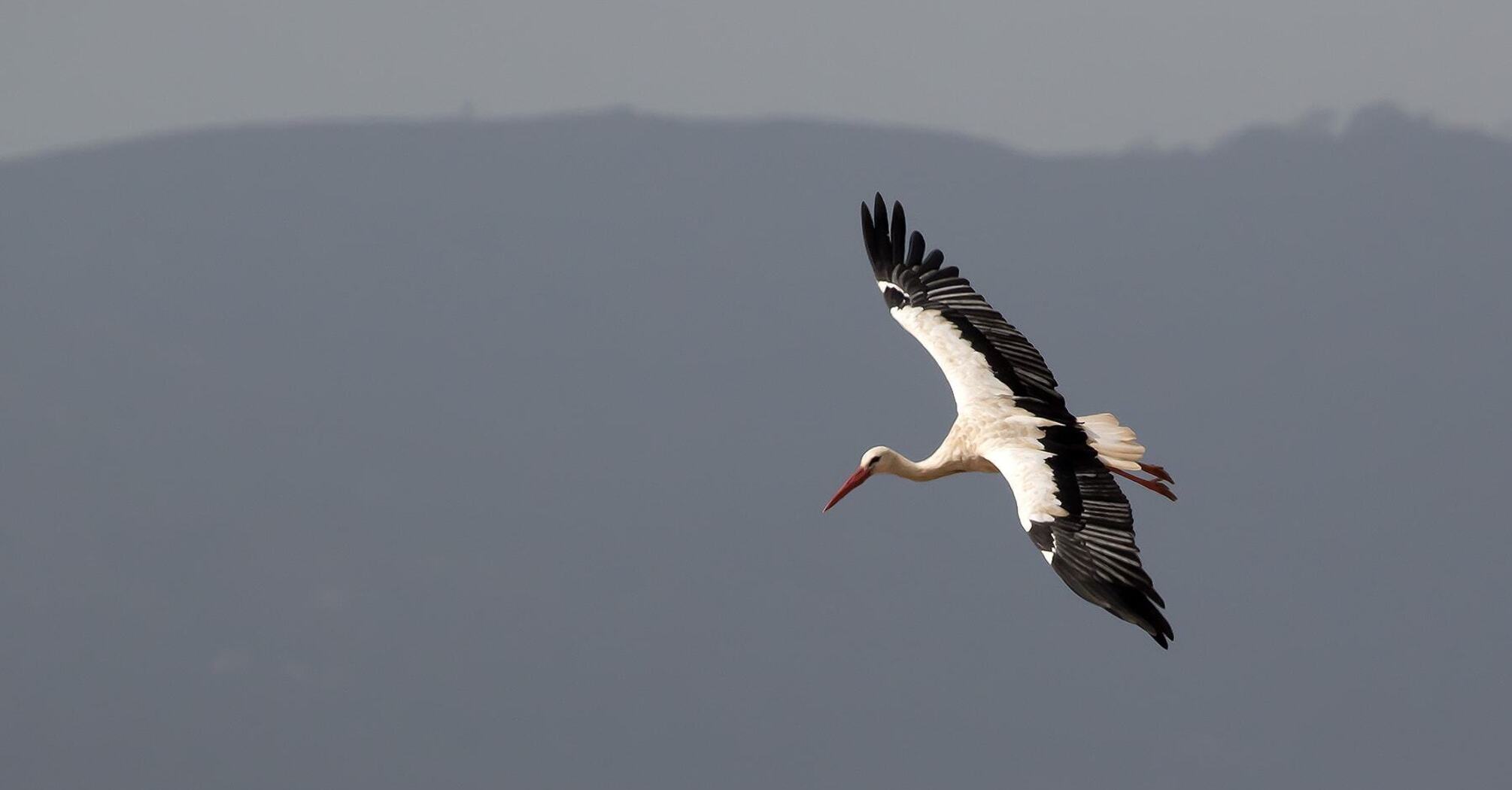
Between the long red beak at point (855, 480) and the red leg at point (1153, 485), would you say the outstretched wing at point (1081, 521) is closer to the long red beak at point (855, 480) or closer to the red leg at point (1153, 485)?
the red leg at point (1153, 485)

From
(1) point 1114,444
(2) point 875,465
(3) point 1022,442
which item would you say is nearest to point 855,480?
(2) point 875,465

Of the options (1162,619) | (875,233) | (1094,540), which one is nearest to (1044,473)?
(1094,540)

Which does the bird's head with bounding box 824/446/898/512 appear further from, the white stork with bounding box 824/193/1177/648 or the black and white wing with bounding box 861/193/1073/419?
the black and white wing with bounding box 861/193/1073/419

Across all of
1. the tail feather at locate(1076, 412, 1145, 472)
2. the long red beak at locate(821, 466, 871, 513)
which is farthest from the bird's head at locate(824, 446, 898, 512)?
the tail feather at locate(1076, 412, 1145, 472)

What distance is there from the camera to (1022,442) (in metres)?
14.1

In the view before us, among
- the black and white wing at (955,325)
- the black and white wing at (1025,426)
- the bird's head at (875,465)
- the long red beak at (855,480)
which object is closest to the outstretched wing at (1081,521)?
the black and white wing at (1025,426)

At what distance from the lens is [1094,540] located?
41.1ft

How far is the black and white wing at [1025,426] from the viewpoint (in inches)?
484

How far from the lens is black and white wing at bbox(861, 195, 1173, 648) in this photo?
1228 centimetres

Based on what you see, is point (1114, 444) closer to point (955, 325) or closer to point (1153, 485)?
point (1153, 485)

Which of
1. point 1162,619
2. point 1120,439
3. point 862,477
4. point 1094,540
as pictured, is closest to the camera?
point 1162,619

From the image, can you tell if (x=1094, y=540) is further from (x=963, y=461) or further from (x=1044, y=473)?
(x=963, y=461)

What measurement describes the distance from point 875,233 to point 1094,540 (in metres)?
4.51

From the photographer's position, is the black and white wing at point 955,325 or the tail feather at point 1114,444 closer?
the tail feather at point 1114,444
